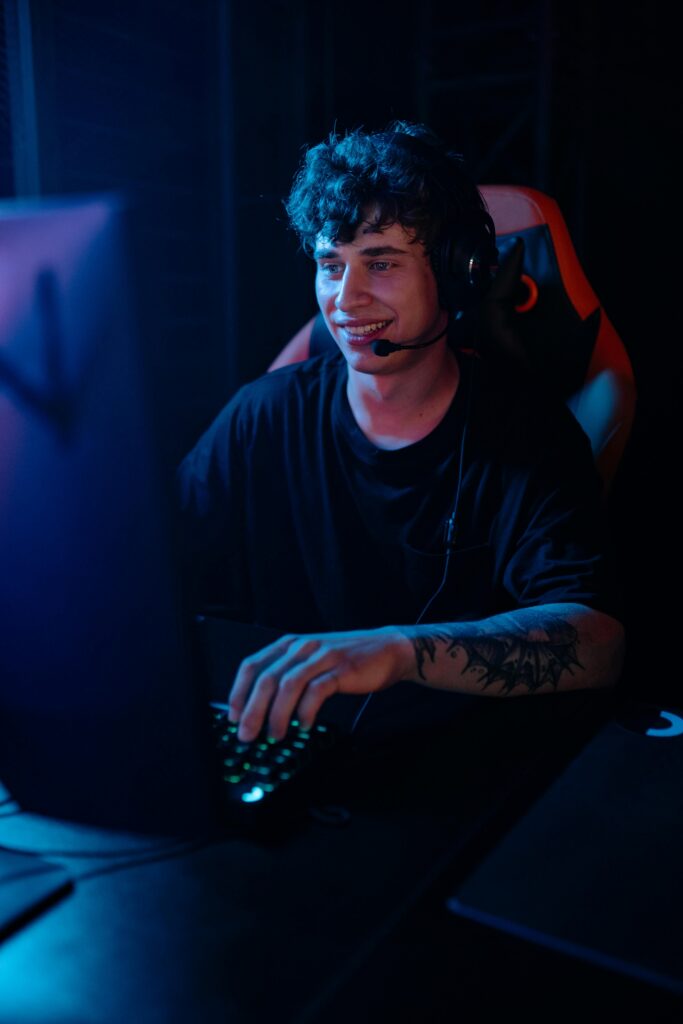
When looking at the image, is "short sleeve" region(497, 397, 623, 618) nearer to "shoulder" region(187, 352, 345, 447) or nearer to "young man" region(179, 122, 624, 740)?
"young man" region(179, 122, 624, 740)

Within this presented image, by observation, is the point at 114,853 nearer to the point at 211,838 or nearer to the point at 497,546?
the point at 211,838

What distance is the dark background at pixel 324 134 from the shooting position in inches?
112

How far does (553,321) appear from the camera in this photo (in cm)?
158

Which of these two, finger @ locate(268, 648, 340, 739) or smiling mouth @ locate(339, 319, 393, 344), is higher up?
smiling mouth @ locate(339, 319, 393, 344)

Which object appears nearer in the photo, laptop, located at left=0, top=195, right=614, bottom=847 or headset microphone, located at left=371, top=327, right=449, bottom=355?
laptop, located at left=0, top=195, right=614, bottom=847

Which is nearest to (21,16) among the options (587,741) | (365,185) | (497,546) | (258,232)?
(258,232)

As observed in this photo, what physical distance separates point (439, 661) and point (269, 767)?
221mm

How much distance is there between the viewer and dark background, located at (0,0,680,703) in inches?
112

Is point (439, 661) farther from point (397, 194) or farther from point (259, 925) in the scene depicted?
point (397, 194)

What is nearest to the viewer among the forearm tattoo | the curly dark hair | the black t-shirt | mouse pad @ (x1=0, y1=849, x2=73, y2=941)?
mouse pad @ (x1=0, y1=849, x2=73, y2=941)

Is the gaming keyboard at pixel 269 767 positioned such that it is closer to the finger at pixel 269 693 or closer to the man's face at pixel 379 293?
the finger at pixel 269 693

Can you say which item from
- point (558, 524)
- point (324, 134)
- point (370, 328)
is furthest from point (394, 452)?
point (324, 134)

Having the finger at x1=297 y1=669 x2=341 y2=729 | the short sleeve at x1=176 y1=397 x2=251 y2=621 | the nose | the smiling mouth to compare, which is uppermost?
the nose

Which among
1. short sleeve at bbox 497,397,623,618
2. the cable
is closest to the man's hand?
short sleeve at bbox 497,397,623,618
